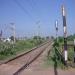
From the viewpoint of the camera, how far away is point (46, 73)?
11469 mm

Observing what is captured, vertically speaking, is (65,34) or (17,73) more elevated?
(65,34)

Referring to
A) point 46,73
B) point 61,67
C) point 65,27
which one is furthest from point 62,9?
point 46,73

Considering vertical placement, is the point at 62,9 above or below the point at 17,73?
above

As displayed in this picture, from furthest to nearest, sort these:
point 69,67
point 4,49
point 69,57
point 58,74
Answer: point 4,49
point 69,57
point 69,67
point 58,74

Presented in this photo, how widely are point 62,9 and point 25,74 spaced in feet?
16.7

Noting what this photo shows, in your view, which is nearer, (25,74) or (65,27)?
(25,74)

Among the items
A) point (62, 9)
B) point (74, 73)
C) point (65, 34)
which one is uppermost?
point (62, 9)

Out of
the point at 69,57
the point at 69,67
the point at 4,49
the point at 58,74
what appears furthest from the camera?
the point at 4,49

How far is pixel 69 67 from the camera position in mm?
13125

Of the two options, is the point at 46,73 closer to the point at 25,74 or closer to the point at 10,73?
the point at 25,74

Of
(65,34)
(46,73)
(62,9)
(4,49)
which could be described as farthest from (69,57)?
(4,49)

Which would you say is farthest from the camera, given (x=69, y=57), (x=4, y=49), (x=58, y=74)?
(x=4, y=49)

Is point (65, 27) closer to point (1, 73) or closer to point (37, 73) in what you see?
point (37, 73)

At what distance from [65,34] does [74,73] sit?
3.11 metres
